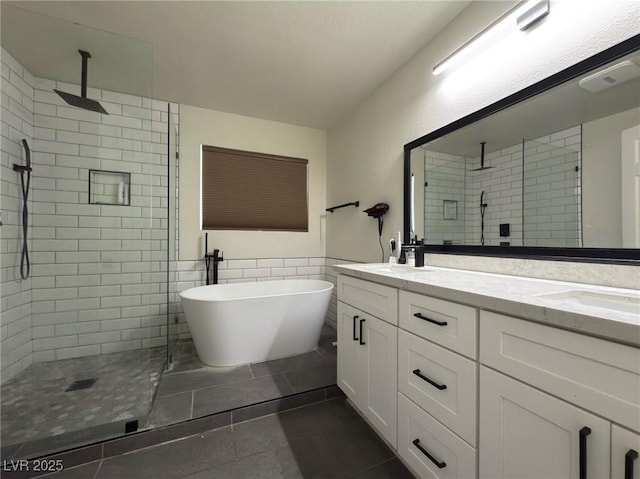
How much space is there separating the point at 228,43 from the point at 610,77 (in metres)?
2.12

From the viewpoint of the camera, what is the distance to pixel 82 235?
218cm

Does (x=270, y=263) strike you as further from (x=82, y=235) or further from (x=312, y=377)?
(x=82, y=235)

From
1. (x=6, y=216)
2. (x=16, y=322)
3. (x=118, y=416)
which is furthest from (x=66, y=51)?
(x=118, y=416)

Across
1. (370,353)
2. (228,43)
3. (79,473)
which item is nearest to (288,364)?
(370,353)

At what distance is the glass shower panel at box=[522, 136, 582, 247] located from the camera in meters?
1.15

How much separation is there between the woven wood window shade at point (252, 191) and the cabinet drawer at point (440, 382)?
2251mm

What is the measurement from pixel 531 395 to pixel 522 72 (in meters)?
1.48

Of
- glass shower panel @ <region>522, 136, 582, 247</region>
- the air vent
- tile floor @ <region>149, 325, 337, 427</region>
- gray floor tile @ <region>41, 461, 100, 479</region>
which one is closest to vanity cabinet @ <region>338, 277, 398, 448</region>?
tile floor @ <region>149, 325, 337, 427</region>

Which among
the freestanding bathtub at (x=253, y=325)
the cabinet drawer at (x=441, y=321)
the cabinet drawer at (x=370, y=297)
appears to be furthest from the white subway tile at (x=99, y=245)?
the cabinet drawer at (x=441, y=321)

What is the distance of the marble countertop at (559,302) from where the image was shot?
588 mm

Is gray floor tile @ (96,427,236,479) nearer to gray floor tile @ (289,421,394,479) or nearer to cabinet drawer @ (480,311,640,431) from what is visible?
gray floor tile @ (289,421,394,479)

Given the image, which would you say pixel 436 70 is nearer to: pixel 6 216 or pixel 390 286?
pixel 390 286

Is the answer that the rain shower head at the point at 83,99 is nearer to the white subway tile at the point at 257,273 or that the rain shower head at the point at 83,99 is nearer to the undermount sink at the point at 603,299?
the white subway tile at the point at 257,273

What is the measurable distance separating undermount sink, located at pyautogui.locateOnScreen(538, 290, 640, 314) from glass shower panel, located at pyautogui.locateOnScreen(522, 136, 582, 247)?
0.91 ft
